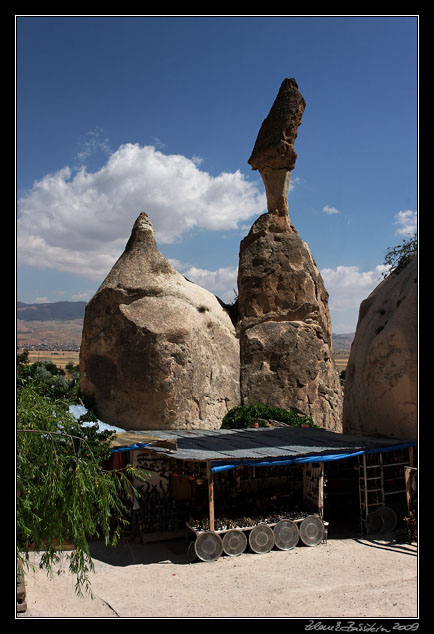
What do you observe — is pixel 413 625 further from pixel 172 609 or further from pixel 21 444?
pixel 21 444

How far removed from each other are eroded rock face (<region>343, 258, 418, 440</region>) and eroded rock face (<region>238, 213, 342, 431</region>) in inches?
169

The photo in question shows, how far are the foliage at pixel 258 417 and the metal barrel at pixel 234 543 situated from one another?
6.07 metres

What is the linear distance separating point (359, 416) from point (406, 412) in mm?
1815

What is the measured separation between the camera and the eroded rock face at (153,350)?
17.1 m

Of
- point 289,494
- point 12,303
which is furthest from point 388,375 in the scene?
point 12,303

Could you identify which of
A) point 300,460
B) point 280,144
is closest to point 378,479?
point 300,460

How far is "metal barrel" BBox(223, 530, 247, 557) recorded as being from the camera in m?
10.2

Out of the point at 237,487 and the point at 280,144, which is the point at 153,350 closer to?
the point at 237,487

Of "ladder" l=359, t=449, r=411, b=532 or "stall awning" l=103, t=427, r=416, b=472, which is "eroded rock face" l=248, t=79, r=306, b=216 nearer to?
"stall awning" l=103, t=427, r=416, b=472

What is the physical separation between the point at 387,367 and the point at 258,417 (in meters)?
5.39

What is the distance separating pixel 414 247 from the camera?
1484 centimetres

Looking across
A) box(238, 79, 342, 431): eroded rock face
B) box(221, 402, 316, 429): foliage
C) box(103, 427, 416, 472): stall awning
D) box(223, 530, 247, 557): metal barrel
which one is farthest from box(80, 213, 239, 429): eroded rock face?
box(223, 530, 247, 557): metal barrel

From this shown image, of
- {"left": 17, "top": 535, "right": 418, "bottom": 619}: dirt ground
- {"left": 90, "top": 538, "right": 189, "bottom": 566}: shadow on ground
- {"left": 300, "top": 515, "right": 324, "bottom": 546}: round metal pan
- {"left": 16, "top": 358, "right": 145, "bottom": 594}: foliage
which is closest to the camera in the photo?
{"left": 16, "top": 358, "right": 145, "bottom": 594}: foliage

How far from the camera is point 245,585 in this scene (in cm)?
872
